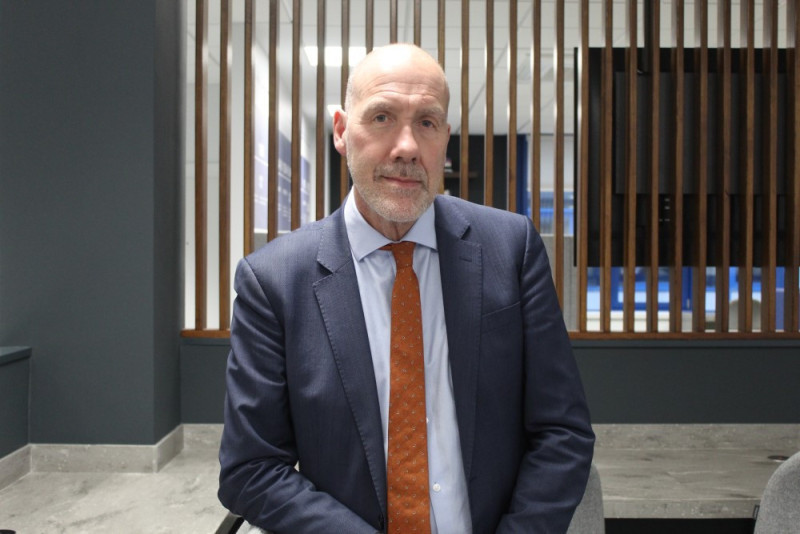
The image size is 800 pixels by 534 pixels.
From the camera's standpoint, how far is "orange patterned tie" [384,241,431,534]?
1333 millimetres

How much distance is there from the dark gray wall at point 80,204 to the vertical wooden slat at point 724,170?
7.20 feet

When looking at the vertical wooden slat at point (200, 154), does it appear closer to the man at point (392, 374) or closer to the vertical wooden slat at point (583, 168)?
the man at point (392, 374)

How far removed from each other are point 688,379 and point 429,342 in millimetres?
1738

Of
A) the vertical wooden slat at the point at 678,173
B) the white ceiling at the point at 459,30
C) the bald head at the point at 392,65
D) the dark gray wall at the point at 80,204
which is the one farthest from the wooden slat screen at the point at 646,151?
the bald head at the point at 392,65

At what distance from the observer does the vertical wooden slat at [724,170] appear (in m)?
2.75

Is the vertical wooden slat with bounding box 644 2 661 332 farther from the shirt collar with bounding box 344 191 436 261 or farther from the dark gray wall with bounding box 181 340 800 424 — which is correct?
the shirt collar with bounding box 344 191 436 261

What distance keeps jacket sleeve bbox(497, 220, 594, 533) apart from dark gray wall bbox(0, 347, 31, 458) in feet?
5.64

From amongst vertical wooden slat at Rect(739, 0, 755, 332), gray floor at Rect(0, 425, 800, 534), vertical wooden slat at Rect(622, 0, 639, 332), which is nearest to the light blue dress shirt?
gray floor at Rect(0, 425, 800, 534)

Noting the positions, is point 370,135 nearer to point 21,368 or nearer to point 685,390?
point 21,368

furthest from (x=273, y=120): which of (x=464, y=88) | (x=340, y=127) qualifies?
(x=340, y=127)

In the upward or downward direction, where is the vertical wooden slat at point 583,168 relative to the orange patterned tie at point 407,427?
upward

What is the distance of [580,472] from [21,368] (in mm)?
1917

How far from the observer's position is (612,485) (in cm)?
227

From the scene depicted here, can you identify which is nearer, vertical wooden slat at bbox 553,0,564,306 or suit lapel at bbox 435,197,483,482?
suit lapel at bbox 435,197,483,482
